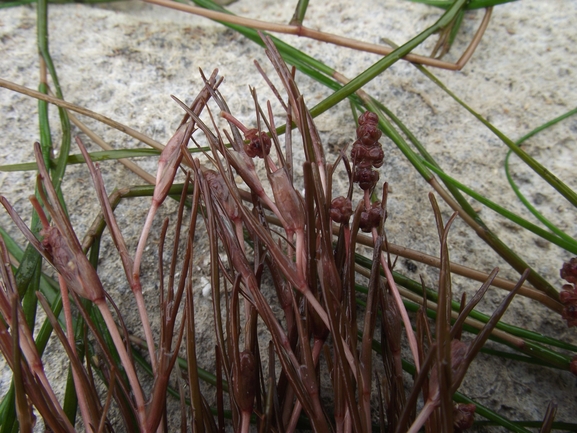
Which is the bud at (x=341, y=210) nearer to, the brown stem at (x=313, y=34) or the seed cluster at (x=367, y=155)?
the seed cluster at (x=367, y=155)

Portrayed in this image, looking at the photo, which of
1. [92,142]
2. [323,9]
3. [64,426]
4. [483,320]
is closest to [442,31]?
[323,9]

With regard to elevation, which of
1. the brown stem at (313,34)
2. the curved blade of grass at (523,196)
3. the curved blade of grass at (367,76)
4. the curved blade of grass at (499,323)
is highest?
the brown stem at (313,34)

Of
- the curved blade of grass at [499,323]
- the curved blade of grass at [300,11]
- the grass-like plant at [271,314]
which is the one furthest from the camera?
the curved blade of grass at [300,11]

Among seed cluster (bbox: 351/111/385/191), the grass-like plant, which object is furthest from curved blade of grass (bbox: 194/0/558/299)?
seed cluster (bbox: 351/111/385/191)

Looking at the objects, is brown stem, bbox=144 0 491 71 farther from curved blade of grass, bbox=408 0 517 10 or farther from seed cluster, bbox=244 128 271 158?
seed cluster, bbox=244 128 271 158

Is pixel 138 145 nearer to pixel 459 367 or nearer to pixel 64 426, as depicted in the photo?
pixel 64 426

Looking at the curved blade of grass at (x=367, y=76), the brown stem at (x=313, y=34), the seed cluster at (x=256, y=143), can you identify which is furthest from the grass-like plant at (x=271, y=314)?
the brown stem at (x=313, y=34)

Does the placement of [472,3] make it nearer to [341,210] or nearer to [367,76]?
[367,76]

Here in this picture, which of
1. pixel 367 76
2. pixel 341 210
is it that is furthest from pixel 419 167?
pixel 341 210
